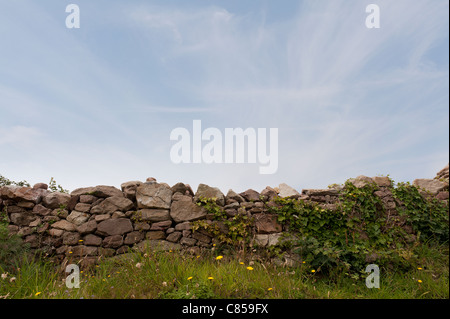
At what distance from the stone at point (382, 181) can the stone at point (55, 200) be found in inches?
276

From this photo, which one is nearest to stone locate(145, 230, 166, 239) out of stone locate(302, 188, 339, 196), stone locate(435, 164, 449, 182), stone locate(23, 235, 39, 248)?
stone locate(23, 235, 39, 248)

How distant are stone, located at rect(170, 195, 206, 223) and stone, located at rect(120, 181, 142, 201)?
0.93 meters

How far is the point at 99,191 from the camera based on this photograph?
19.9ft

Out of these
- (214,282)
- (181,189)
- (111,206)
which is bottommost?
(214,282)

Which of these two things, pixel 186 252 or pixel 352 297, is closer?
pixel 352 297

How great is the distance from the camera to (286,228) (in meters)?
5.95

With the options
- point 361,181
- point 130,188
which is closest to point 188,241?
point 130,188

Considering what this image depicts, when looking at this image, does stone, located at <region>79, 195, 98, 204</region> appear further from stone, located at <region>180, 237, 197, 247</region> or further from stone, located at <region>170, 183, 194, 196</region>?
stone, located at <region>180, 237, 197, 247</region>

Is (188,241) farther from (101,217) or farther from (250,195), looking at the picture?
(101,217)

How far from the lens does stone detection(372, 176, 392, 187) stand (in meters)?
6.67

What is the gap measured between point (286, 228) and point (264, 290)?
2.21 meters

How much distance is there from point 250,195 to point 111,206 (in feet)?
9.78
